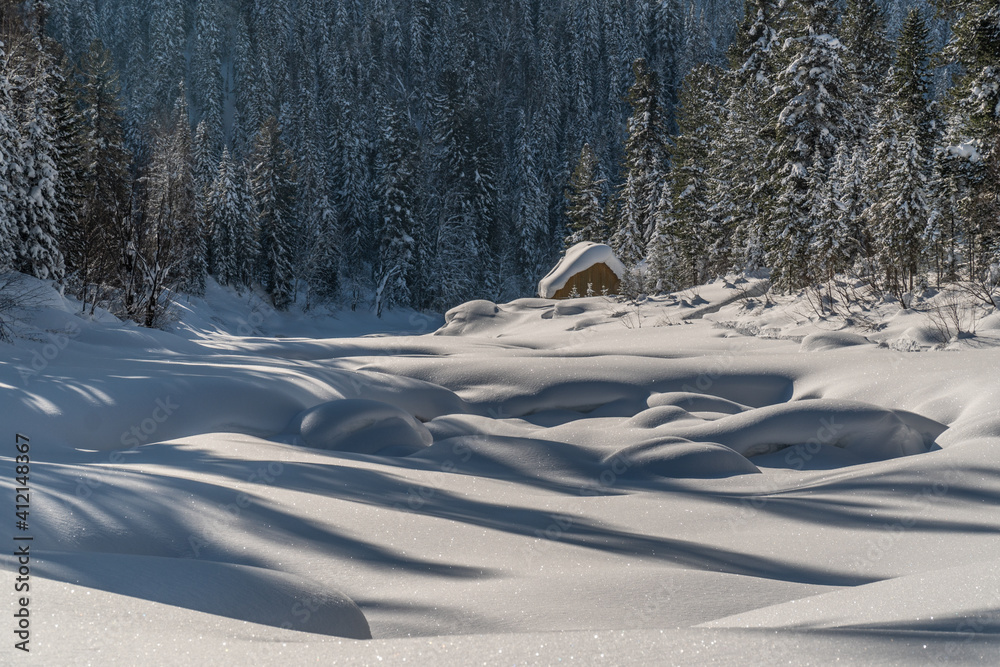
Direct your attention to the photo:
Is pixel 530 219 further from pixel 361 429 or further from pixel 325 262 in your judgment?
pixel 361 429

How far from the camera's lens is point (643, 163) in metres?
32.8

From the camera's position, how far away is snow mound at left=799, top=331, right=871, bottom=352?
9.41m

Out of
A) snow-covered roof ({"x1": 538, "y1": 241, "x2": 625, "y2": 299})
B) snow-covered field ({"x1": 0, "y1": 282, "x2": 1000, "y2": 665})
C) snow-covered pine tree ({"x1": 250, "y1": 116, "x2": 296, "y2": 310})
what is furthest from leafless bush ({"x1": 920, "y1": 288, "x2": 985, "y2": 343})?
snow-covered pine tree ({"x1": 250, "y1": 116, "x2": 296, "y2": 310})

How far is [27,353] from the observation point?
7.49 m

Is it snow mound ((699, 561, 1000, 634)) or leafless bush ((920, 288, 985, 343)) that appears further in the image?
leafless bush ((920, 288, 985, 343))

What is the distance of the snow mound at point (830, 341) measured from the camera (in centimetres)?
941

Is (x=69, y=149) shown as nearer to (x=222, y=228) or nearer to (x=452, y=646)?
(x=222, y=228)

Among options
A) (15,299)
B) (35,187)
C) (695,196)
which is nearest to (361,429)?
(15,299)

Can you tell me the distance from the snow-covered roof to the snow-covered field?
18.5 metres

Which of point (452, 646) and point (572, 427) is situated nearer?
point (452, 646)

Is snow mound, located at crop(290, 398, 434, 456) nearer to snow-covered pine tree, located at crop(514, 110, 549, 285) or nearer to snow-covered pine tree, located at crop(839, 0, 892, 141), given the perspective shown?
snow-covered pine tree, located at crop(839, 0, 892, 141)


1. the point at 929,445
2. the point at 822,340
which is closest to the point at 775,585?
the point at 929,445

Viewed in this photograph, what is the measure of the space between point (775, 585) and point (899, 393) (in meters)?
4.76

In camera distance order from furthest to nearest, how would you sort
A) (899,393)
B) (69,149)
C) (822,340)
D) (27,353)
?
1. (69,149)
2. (822,340)
3. (27,353)
4. (899,393)
